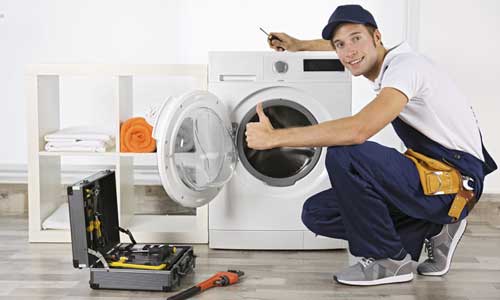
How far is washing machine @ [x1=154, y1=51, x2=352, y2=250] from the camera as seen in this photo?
11.2 ft

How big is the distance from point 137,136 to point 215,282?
0.91 m

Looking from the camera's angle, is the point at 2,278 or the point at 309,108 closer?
the point at 2,278

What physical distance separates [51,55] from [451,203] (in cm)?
234

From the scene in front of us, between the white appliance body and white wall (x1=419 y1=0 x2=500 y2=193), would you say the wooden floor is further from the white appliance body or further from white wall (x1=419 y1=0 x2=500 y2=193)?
white wall (x1=419 y1=0 x2=500 y2=193)

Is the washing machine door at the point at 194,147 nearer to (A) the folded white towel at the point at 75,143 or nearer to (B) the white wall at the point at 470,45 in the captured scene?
(A) the folded white towel at the point at 75,143

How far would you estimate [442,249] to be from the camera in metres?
3.10

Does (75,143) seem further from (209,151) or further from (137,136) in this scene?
(209,151)

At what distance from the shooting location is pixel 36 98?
3.56 m

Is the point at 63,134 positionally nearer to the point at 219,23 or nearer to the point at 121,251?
the point at 121,251

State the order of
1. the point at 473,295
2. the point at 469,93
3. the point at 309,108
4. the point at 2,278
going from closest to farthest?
the point at 473,295
the point at 2,278
the point at 309,108
the point at 469,93

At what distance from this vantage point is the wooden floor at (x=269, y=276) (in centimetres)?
283

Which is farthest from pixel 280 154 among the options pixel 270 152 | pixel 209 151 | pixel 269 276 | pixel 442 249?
pixel 442 249

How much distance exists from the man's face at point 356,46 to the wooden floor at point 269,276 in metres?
0.86

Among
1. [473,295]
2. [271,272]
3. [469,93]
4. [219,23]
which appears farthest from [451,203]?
[219,23]
